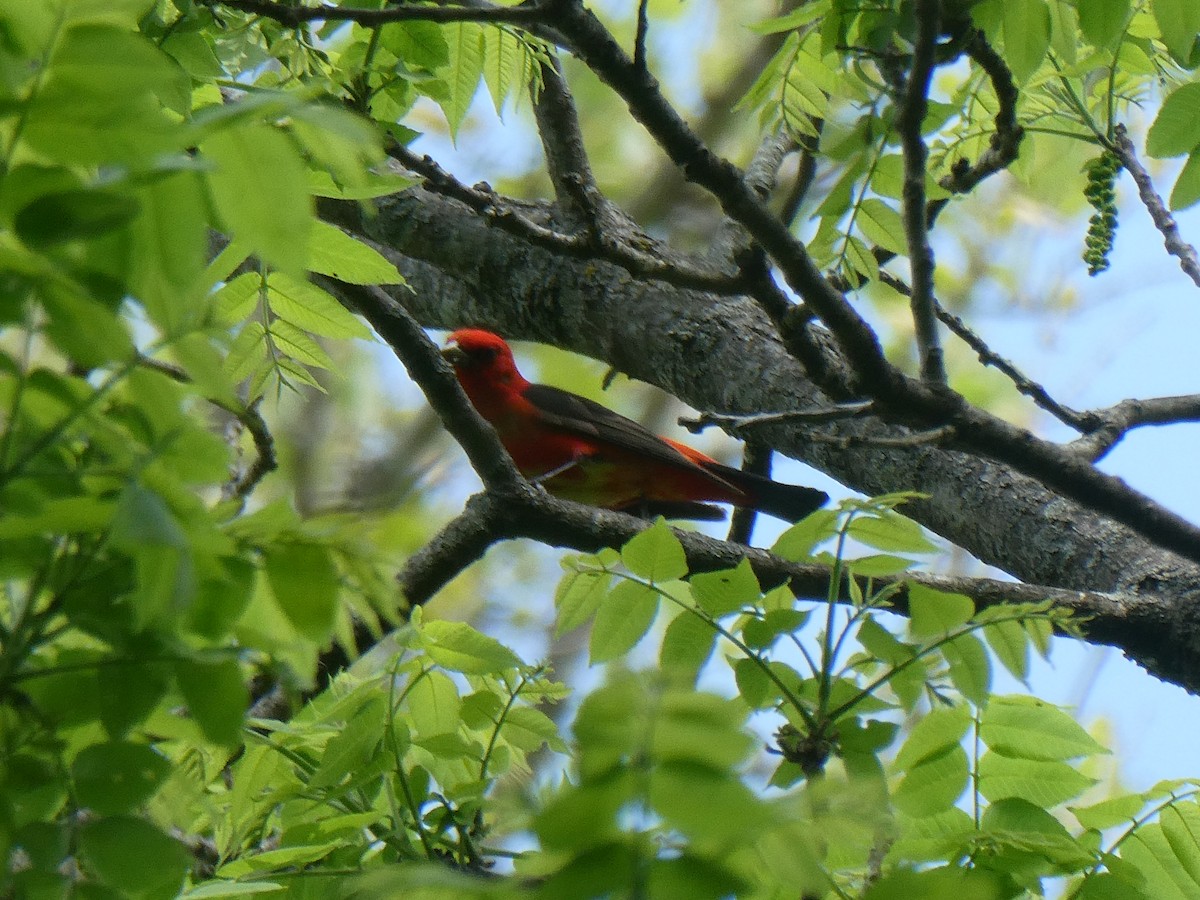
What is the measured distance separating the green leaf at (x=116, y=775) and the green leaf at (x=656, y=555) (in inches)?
32.3

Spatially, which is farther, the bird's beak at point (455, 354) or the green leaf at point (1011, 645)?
the bird's beak at point (455, 354)

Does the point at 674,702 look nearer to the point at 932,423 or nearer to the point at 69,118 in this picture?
the point at 69,118

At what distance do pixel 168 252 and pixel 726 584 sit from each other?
3.22 ft

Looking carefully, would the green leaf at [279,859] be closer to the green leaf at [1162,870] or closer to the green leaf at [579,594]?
the green leaf at [579,594]

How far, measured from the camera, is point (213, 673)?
45.8 inches

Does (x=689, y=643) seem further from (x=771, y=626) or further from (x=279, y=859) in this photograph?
(x=279, y=859)

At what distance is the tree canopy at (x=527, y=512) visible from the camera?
3.38ft

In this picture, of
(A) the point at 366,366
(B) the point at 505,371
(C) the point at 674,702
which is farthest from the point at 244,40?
(A) the point at 366,366

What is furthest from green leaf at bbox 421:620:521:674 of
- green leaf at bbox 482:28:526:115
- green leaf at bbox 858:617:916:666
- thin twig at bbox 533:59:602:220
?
thin twig at bbox 533:59:602:220

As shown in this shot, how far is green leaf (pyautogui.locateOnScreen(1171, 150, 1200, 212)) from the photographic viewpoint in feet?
8.45

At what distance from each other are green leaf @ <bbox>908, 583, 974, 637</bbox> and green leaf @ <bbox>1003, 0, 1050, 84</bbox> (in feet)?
3.98

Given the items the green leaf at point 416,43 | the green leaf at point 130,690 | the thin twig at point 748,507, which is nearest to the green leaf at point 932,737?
the green leaf at point 130,690

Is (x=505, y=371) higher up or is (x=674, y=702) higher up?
(x=505, y=371)

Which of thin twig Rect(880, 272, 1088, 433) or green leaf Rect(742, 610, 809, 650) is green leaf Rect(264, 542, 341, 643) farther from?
thin twig Rect(880, 272, 1088, 433)
